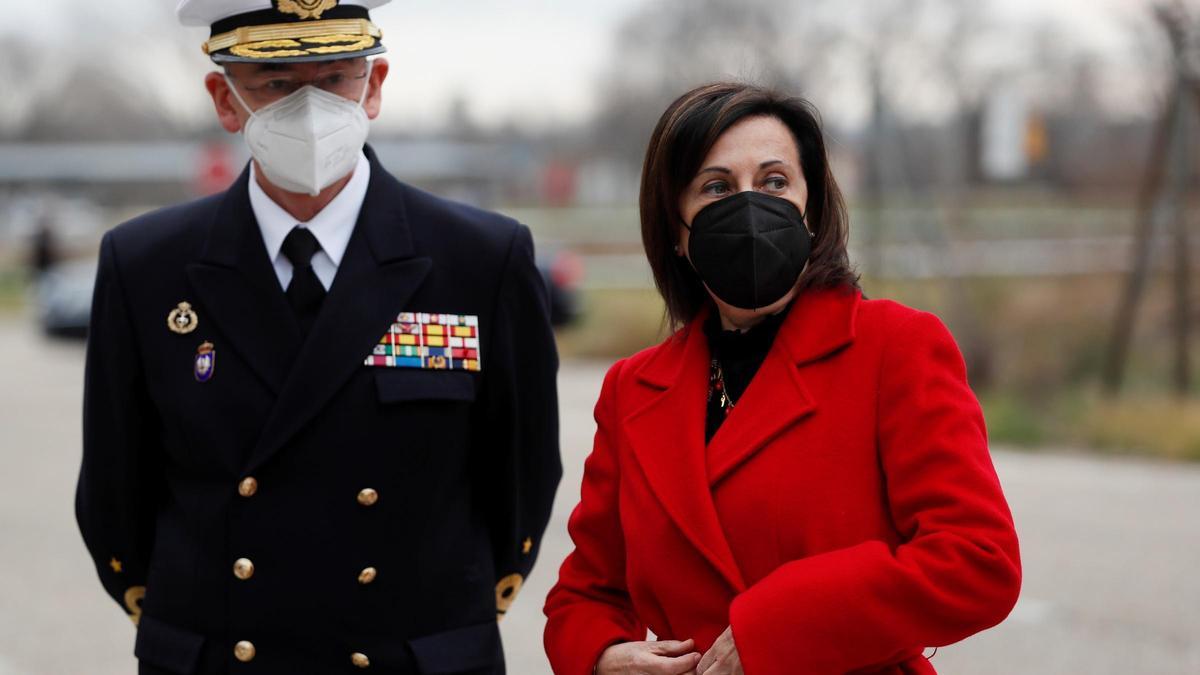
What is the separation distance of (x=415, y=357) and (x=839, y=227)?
0.90 m

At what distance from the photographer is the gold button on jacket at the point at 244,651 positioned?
2762 mm

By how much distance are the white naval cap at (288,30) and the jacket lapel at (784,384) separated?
3.57 feet

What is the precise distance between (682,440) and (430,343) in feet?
2.35

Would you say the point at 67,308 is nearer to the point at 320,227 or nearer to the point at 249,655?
the point at 320,227

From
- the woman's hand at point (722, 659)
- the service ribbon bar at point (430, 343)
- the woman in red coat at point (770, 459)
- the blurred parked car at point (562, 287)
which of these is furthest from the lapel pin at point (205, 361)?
the blurred parked car at point (562, 287)

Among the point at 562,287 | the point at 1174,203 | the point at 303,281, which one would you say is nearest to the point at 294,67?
the point at 303,281

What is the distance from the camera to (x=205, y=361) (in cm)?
284

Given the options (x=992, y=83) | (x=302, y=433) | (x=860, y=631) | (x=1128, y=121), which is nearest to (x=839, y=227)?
(x=860, y=631)

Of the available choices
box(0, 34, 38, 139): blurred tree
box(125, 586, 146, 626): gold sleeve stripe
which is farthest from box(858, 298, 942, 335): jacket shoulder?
Answer: box(0, 34, 38, 139): blurred tree

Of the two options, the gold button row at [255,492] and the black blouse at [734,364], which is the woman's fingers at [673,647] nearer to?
the black blouse at [734,364]

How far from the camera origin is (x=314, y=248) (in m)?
2.91

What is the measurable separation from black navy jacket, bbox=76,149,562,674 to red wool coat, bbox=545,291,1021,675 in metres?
0.40

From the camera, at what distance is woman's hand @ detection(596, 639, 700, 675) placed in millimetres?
2312

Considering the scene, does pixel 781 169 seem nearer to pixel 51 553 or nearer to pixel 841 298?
pixel 841 298
